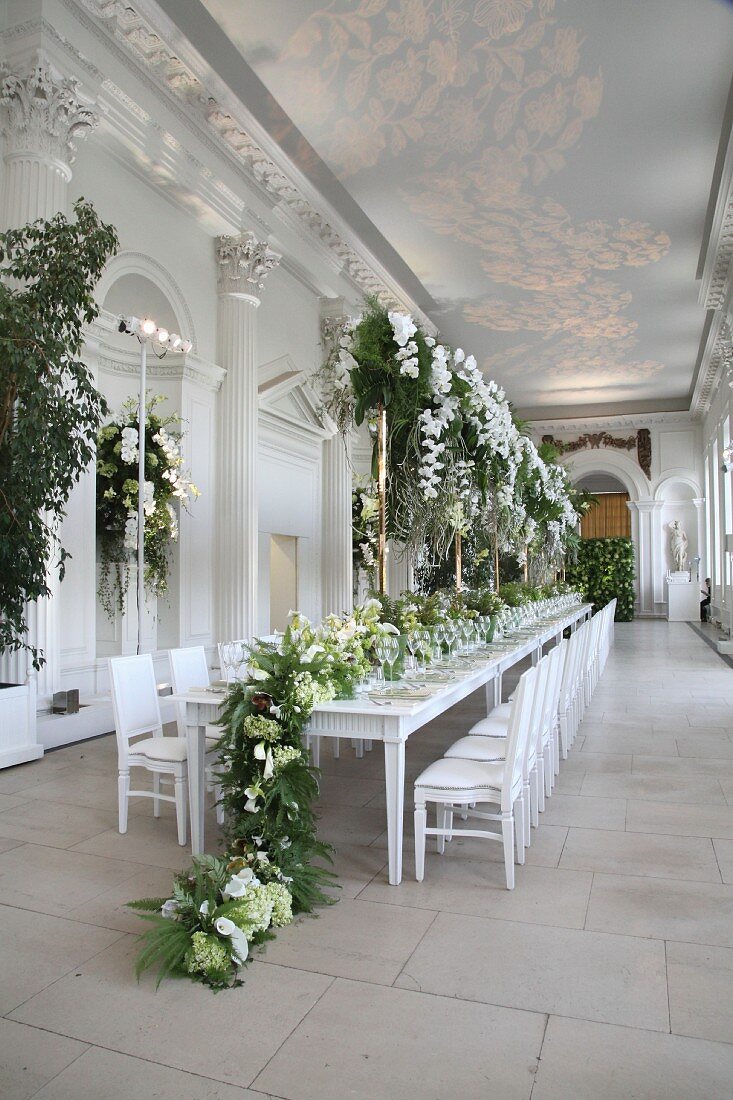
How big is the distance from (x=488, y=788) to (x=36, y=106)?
18.6 feet

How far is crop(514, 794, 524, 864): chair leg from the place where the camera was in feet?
12.2

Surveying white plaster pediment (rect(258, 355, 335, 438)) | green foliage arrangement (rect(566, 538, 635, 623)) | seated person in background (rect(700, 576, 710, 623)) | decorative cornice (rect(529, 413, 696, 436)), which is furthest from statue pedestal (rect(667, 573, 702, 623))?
white plaster pediment (rect(258, 355, 335, 438))

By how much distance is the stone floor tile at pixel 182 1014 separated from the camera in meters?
2.22

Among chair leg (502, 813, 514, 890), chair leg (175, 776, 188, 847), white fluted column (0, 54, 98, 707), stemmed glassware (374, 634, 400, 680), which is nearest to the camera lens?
chair leg (502, 813, 514, 890)

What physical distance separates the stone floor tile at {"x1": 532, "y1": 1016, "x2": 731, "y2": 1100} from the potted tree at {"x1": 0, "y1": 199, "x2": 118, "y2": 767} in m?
3.84

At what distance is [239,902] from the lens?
9.35 feet

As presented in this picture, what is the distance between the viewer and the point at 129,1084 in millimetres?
2096

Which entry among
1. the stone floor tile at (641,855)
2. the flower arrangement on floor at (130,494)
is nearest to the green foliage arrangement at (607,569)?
the flower arrangement on floor at (130,494)

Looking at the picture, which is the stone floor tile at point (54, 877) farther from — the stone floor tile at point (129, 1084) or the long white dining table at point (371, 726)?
the stone floor tile at point (129, 1084)

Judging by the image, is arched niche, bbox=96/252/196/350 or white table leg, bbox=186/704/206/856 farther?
arched niche, bbox=96/252/196/350

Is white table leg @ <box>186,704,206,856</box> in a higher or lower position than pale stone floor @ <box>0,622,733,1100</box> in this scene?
higher

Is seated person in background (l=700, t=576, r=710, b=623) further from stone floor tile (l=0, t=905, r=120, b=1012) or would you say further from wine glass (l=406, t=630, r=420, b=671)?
stone floor tile (l=0, t=905, r=120, b=1012)

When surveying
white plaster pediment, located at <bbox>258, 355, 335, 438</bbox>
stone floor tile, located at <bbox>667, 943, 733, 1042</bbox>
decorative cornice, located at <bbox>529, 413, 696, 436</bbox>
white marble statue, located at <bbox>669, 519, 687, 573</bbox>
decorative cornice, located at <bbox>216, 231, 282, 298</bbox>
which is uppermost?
decorative cornice, located at <bbox>529, 413, 696, 436</bbox>

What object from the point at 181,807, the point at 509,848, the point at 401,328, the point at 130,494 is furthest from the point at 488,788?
the point at 130,494
